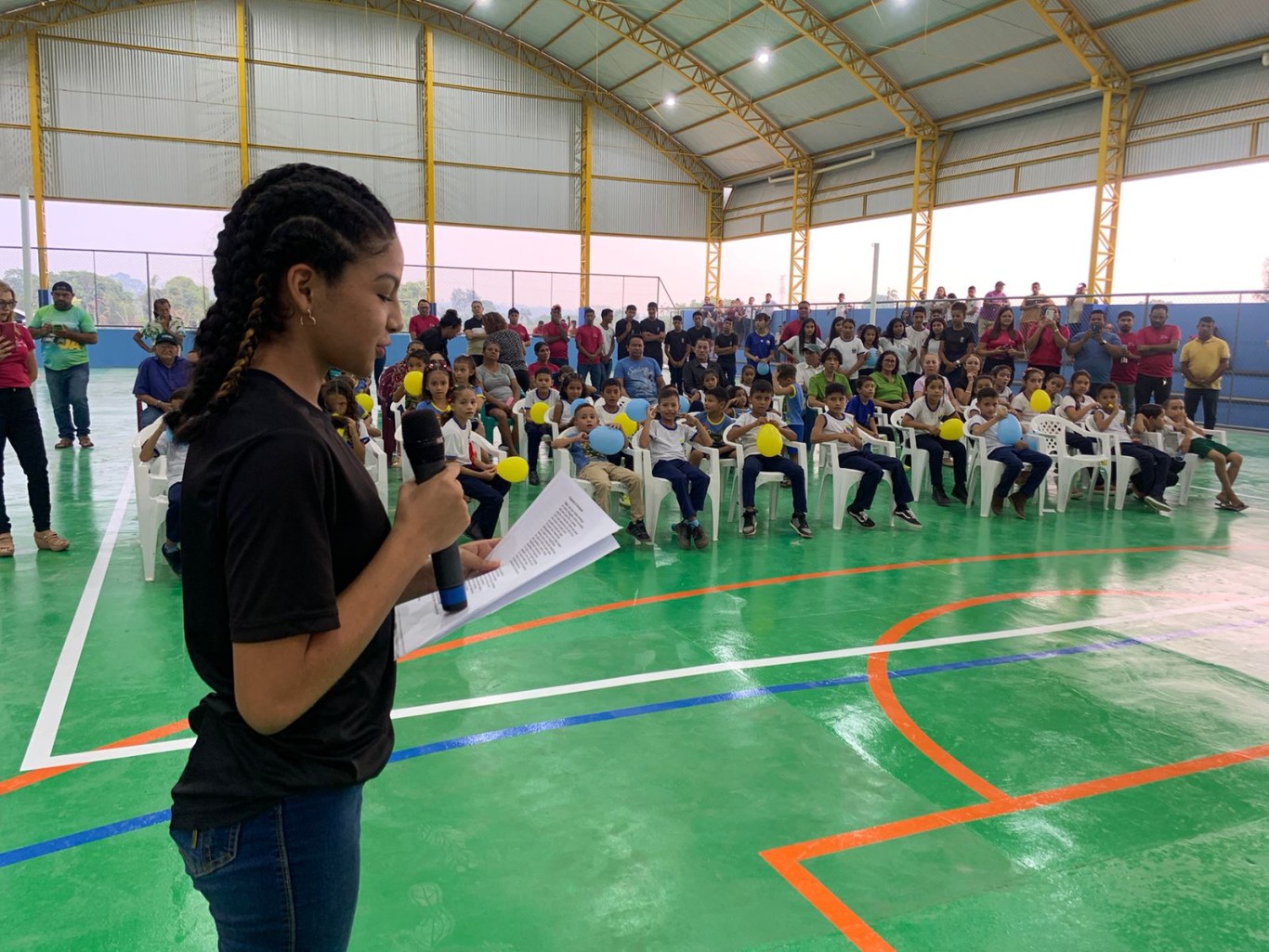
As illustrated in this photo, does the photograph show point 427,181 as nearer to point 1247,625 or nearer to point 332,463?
point 1247,625

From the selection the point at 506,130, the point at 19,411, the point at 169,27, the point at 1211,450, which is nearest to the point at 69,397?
the point at 19,411

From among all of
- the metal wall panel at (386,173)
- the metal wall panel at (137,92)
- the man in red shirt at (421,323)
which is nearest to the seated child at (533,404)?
the man in red shirt at (421,323)

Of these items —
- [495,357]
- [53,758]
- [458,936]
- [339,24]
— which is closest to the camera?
[458,936]

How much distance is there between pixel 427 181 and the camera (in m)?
23.5

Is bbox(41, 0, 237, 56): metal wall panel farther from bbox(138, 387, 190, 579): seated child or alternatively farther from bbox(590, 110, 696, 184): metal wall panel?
bbox(138, 387, 190, 579): seated child

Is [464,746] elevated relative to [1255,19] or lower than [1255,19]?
lower

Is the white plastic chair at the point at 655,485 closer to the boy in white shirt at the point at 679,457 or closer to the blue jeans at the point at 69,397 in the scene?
the boy in white shirt at the point at 679,457

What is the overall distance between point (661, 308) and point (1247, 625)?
21443 millimetres

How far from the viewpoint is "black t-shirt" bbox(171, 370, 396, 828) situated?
882 millimetres

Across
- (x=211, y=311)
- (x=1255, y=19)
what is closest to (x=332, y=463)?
(x=211, y=311)

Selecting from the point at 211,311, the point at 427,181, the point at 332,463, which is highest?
the point at 427,181

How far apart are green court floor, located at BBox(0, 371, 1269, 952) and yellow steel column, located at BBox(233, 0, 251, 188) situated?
19409 millimetres

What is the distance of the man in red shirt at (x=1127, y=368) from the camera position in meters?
10.2

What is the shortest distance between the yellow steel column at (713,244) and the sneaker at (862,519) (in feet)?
69.1
